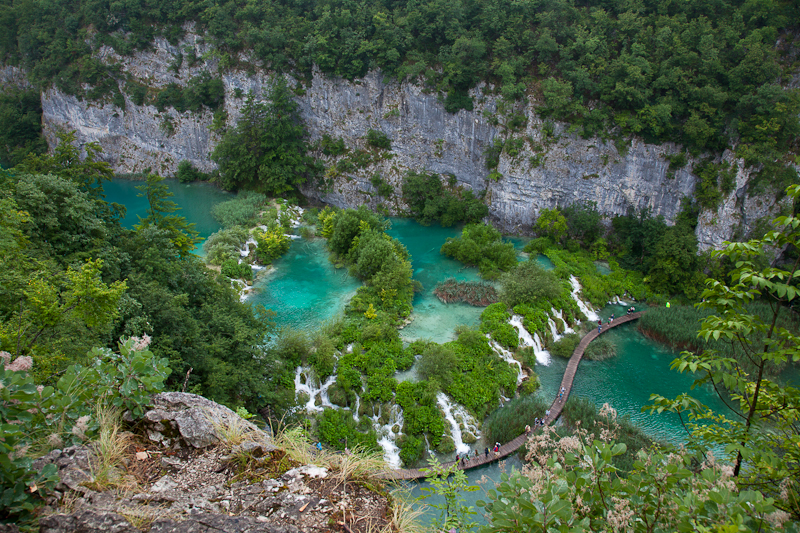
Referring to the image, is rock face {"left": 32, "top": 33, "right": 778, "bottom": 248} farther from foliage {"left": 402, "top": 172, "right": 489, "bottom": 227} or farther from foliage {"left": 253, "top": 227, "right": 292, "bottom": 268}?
foliage {"left": 253, "top": 227, "right": 292, "bottom": 268}

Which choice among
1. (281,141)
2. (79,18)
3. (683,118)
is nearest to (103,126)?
(79,18)

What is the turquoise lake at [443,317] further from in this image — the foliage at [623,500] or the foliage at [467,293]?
the foliage at [623,500]

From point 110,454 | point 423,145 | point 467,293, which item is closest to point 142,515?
point 110,454

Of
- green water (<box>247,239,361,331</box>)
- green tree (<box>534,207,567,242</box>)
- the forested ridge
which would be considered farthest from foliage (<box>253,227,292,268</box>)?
green tree (<box>534,207,567,242</box>)

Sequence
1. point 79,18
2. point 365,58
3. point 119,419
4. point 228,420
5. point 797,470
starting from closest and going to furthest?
point 797,470 → point 119,419 → point 228,420 → point 365,58 → point 79,18

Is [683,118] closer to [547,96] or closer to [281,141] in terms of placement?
[547,96]

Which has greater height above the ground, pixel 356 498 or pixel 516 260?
pixel 356 498

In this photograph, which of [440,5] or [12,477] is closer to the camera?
[12,477]
